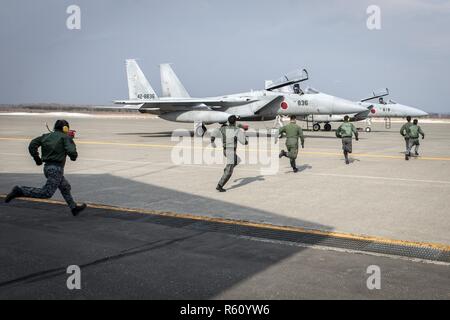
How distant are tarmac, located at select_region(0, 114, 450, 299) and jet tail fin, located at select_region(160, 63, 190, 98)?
1894cm

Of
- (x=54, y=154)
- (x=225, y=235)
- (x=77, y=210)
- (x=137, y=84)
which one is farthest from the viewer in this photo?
(x=137, y=84)

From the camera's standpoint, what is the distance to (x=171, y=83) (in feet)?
104

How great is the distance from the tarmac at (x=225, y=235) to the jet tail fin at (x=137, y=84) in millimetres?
18541

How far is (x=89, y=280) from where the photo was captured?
4875mm

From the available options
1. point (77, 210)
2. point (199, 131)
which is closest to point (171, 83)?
point (199, 131)

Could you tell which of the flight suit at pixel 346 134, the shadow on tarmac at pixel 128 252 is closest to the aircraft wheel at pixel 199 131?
the flight suit at pixel 346 134

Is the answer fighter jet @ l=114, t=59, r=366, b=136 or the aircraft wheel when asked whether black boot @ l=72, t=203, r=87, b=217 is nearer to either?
fighter jet @ l=114, t=59, r=366, b=136

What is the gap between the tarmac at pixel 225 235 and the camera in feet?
15.5

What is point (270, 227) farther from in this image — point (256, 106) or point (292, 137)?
point (256, 106)

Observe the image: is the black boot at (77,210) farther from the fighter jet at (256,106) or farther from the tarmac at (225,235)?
the fighter jet at (256,106)

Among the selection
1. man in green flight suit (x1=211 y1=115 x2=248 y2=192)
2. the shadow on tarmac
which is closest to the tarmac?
the shadow on tarmac

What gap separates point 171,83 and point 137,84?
7.82ft

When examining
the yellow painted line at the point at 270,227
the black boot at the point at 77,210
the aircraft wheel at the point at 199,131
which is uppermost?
the aircraft wheel at the point at 199,131

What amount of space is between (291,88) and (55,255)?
22.1 meters
